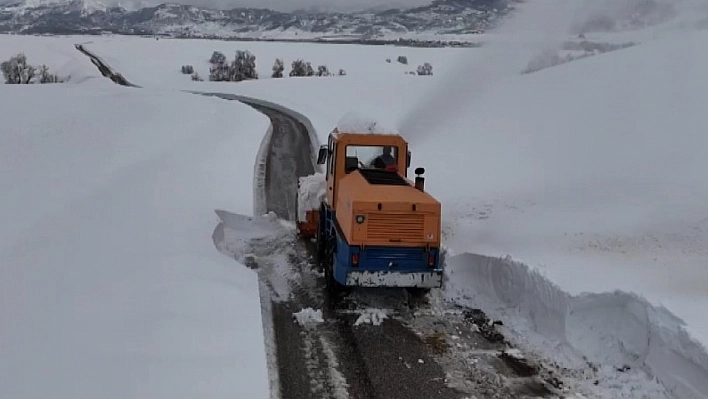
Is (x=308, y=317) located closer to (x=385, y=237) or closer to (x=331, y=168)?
(x=385, y=237)

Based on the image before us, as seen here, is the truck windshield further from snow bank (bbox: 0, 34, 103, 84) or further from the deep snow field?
snow bank (bbox: 0, 34, 103, 84)

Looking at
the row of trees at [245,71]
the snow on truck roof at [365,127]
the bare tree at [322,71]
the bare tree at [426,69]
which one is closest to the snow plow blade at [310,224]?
the snow on truck roof at [365,127]

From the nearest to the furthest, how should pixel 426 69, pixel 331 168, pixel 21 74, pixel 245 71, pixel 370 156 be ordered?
pixel 370 156 → pixel 331 168 → pixel 21 74 → pixel 426 69 → pixel 245 71

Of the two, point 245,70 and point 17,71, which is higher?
point 17,71

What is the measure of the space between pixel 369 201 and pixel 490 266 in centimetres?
234

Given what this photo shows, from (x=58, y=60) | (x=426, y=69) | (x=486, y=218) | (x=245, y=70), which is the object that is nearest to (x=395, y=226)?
(x=486, y=218)

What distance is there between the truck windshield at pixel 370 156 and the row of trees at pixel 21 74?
7634 cm

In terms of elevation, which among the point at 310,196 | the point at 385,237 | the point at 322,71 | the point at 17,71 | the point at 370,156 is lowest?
the point at 310,196

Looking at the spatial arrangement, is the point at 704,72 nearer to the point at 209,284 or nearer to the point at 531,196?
the point at 531,196

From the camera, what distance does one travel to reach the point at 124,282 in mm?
9477

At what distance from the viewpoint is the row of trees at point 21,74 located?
254 feet

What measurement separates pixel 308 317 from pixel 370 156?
139 inches

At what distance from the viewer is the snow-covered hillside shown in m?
6.75

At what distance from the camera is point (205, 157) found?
77.0 ft
